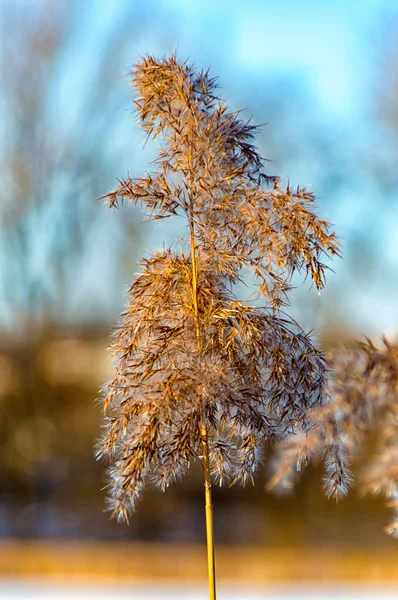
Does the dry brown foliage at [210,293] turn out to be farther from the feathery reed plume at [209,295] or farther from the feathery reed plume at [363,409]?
the feathery reed plume at [363,409]

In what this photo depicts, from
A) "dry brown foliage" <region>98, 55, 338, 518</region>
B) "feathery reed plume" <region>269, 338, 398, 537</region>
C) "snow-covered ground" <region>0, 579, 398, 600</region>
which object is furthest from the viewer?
"snow-covered ground" <region>0, 579, 398, 600</region>

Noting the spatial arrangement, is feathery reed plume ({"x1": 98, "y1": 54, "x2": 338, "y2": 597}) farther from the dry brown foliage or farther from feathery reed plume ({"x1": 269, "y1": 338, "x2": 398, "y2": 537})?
feathery reed plume ({"x1": 269, "y1": 338, "x2": 398, "y2": 537})

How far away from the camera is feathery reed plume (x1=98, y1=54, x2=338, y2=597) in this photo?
2.86 meters

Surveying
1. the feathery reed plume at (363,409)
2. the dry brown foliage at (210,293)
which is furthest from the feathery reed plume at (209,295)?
the feathery reed plume at (363,409)

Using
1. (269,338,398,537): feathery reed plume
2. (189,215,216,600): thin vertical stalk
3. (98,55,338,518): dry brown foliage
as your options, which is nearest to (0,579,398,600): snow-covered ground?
(189,215,216,600): thin vertical stalk

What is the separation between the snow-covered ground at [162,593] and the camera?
16.6 ft

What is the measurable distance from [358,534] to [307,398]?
3.96 m

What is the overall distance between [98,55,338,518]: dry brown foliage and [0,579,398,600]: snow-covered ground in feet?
8.06

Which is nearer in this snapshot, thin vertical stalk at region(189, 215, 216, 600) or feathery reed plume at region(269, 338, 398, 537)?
feathery reed plume at region(269, 338, 398, 537)

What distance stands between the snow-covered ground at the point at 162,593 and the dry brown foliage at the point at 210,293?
2.46 m

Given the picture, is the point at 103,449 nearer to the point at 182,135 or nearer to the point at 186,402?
the point at 186,402

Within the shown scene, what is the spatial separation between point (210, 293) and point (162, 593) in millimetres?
3091

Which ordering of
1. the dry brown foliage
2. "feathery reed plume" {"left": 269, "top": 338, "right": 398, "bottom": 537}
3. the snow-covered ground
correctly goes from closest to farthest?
1. "feathery reed plume" {"left": 269, "top": 338, "right": 398, "bottom": 537}
2. the dry brown foliage
3. the snow-covered ground

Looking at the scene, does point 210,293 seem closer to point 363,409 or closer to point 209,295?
point 209,295
